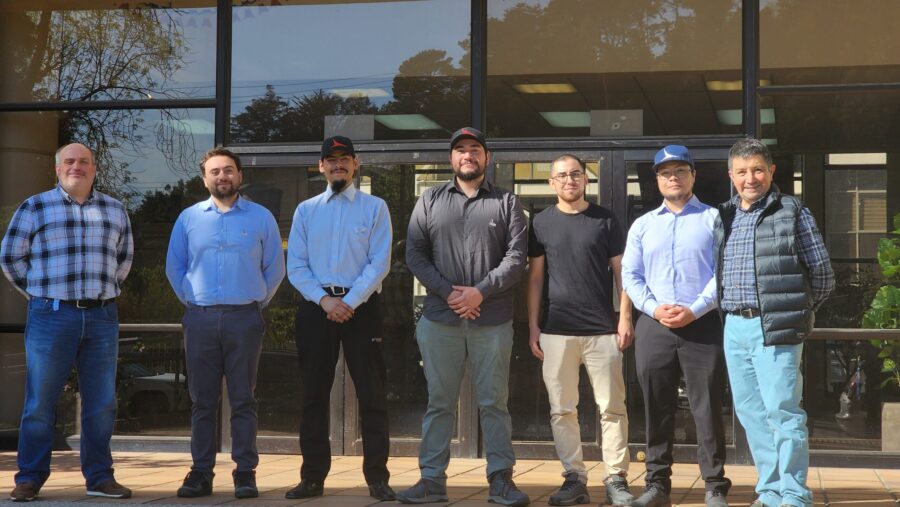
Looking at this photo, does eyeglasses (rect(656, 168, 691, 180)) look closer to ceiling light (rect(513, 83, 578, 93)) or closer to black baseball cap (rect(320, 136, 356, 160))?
black baseball cap (rect(320, 136, 356, 160))

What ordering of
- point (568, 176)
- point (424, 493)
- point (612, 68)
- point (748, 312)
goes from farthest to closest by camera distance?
1. point (612, 68)
2. point (568, 176)
3. point (424, 493)
4. point (748, 312)

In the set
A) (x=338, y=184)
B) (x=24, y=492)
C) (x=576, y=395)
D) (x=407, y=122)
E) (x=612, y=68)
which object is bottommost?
(x=24, y=492)

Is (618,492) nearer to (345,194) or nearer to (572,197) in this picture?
(572,197)

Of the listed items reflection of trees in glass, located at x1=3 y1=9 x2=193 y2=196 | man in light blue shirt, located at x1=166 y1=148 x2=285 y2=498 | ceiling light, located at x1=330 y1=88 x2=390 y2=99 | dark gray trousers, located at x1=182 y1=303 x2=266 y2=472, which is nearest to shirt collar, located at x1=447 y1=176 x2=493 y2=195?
man in light blue shirt, located at x1=166 y1=148 x2=285 y2=498

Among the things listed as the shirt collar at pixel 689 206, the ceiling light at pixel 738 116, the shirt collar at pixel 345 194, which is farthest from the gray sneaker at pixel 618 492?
the ceiling light at pixel 738 116

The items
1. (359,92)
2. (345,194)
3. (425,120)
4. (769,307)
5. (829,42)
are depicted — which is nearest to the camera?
(769,307)

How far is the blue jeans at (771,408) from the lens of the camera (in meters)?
4.82

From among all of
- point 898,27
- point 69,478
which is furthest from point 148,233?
point 898,27

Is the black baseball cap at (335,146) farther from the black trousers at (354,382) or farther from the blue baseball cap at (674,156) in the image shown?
the blue baseball cap at (674,156)

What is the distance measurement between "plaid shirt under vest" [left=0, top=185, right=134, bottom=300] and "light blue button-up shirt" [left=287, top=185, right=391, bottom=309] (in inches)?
38.7

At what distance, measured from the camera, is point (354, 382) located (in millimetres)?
5422

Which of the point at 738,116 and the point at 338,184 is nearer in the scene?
the point at 338,184

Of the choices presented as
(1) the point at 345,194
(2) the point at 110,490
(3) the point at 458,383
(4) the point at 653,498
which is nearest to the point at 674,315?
(4) the point at 653,498

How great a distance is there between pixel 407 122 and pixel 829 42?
2.82 m
